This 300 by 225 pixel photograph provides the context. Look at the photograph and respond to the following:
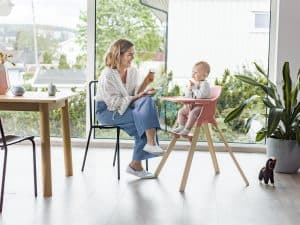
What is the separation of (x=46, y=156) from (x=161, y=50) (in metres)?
2.11

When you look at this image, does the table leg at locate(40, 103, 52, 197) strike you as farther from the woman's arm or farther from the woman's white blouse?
the woman's arm

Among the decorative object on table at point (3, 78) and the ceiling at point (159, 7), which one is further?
the ceiling at point (159, 7)

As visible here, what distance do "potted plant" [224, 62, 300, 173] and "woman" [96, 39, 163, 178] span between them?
71 cm

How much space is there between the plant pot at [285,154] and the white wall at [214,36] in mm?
1088

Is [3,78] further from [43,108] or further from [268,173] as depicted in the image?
[268,173]

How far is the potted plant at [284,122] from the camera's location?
440 cm

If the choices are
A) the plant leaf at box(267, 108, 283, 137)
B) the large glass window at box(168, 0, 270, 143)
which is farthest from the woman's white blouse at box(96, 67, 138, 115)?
the large glass window at box(168, 0, 270, 143)

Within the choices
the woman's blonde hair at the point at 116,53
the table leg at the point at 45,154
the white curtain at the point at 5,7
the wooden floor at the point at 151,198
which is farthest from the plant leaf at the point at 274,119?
the white curtain at the point at 5,7

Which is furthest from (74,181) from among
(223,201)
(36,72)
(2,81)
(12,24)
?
(12,24)

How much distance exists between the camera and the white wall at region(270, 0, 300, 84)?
197 inches

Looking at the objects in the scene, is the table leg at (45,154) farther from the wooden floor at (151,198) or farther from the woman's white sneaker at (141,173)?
the woman's white sneaker at (141,173)

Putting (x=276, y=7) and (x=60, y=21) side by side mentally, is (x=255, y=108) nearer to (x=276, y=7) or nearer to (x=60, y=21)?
(x=276, y=7)

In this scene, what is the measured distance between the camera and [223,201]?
3678mm

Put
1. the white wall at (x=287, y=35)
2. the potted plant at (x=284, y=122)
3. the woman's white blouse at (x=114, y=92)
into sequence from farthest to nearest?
the white wall at (x=287, y=35)
the potted plant at (x=284, y=122)
the woman's white blouse at (x=114, y=92)
